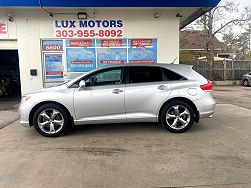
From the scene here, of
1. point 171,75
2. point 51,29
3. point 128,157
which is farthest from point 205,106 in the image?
point 51,29

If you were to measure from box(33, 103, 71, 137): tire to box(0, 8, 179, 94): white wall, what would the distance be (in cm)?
431

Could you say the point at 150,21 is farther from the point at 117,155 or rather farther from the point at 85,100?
the point at 117,155

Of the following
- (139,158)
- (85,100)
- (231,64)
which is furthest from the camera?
(231,64)

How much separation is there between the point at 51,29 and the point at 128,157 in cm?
672

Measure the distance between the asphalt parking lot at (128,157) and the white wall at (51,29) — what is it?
3662 mm

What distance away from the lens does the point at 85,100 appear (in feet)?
18.3

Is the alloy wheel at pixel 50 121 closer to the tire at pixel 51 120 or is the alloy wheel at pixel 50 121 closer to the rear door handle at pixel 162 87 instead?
the tire at pixel 51 120

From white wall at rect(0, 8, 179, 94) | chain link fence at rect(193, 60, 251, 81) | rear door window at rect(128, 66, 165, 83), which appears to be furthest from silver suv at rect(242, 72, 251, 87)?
rear door window at rect(128, 66, 165, 83)

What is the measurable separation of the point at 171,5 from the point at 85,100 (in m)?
4.81

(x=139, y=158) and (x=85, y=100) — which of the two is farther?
(x=85, y=100)

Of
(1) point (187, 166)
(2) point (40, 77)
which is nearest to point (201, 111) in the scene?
(1) point (187, 166)

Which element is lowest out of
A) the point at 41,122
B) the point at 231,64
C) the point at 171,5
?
the point at 41,122

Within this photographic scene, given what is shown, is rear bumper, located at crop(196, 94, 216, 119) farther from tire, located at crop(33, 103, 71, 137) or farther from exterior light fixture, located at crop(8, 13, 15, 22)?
exterior light fixture, located at crop(8, 13, 15, 22)

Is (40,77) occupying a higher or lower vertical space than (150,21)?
lower
